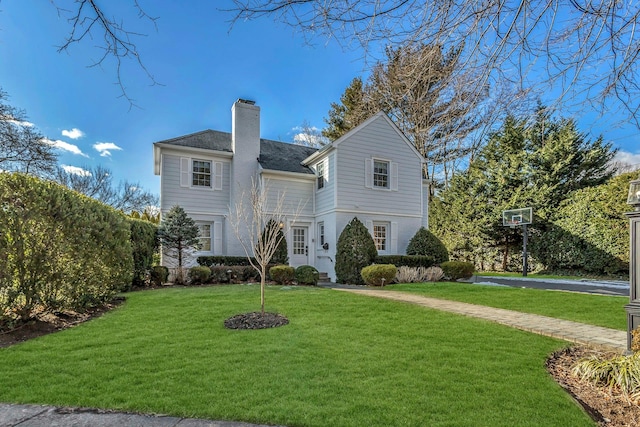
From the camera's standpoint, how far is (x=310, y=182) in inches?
635

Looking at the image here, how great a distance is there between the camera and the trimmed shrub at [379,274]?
466 inches

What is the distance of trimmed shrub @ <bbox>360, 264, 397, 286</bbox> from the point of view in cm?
1183

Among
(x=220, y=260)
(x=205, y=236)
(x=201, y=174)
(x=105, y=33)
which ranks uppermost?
(x=201, y=174)

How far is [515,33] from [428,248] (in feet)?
39.5

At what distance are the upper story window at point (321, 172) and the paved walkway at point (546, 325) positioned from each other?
27.8 ft

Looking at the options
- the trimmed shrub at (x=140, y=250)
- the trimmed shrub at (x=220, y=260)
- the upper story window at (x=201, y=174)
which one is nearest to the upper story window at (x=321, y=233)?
the trimmed shrub at (x=220, y=260)

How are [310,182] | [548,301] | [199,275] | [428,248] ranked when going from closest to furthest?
[548,301], [199,275], [428,248], [310,182]

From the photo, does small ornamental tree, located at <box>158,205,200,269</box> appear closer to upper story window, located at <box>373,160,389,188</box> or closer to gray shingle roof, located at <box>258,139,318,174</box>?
gray shingle roof, located at <box>258,139,318,174</box>

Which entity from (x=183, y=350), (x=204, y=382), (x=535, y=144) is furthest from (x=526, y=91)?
(x=535, y=144)

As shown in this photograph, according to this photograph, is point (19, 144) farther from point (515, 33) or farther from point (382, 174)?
point (515, 33)

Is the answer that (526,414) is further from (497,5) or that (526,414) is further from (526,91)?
(497,5)

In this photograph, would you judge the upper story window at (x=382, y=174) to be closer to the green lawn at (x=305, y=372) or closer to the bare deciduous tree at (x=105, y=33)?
Result: the green lawn at (x=305, y=372)

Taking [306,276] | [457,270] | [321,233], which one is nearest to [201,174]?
[321,233]

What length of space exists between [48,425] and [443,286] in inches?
421
